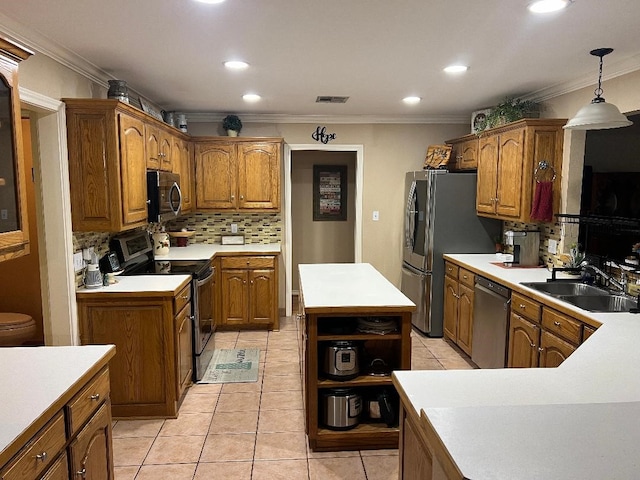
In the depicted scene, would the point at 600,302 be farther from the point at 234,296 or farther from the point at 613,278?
the point at 234,296

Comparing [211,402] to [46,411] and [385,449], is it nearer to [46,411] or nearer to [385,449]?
[385,449]

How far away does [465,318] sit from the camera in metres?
4.14

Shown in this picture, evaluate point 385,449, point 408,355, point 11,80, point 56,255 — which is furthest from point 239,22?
point 385,449

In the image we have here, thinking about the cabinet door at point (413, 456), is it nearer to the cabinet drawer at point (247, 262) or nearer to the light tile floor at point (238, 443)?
the light tile floor at point (238, 443)

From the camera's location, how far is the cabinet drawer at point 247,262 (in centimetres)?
485

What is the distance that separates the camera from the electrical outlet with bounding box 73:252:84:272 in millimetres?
3008

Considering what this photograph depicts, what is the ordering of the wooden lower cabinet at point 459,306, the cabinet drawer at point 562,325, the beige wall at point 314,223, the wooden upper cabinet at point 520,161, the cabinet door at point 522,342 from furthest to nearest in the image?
1. the beige wall at point 314,223
2. the wooden lower cabinet at point 459,306
3. the wooden upper cabinet at point 520,161
4. the cabinet door at point 522,342
5. the cabinet drawer at point 562,325

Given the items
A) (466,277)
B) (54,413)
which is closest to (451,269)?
(466,277)

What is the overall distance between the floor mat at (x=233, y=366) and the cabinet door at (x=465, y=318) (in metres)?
1.82

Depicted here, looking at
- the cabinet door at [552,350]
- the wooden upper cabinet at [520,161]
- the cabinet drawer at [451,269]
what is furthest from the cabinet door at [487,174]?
the cabinet door at [552,350]

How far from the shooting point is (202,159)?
5012 millimetres

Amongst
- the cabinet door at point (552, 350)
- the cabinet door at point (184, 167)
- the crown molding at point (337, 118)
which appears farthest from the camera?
the crown molding at point (337, 118)

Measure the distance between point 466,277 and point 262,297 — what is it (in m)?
2.06

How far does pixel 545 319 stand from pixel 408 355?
3.05 feet
